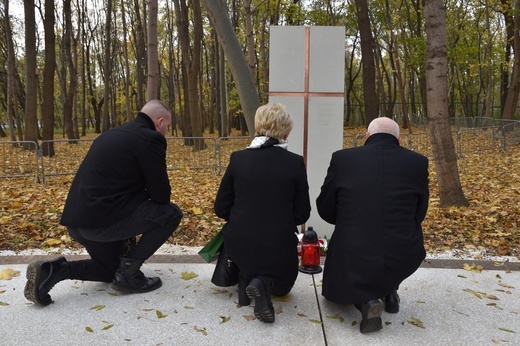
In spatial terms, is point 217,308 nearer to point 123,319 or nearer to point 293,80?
point 123,319

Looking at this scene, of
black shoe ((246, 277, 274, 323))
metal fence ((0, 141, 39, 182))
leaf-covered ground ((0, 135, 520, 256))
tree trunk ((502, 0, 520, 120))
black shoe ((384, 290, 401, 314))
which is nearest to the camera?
black shoe ((246, 277, 274, 323))

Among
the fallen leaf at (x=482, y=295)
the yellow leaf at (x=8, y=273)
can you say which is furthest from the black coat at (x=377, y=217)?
the yellow leaf at (x=8, y=273)

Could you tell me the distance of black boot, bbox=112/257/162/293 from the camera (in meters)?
3.60

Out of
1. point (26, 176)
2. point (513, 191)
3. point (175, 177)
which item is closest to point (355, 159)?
point (513, 191)

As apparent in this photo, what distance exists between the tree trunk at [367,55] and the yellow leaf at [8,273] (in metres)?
12.4

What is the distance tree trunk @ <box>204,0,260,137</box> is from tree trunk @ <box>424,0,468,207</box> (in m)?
2.59

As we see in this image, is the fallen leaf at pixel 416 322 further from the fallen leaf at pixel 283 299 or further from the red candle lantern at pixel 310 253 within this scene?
the red candle lantern at pixel 310 253

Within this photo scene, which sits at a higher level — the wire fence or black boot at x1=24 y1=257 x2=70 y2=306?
the wire fence

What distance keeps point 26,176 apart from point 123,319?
8.52 meters

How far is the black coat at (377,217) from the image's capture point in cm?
296

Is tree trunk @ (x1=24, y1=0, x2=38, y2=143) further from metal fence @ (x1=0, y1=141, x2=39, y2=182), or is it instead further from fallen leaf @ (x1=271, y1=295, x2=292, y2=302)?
fallen leaf @ (x1=271, y1=295, x2=292, y2=302)

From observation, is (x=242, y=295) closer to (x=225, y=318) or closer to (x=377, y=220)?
(x=225, y=318)

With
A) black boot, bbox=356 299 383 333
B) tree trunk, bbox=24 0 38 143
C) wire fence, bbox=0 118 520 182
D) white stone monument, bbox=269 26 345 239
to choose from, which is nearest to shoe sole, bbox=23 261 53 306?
black boot, bbox=356 299 383 333

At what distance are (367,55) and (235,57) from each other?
9353 mm
